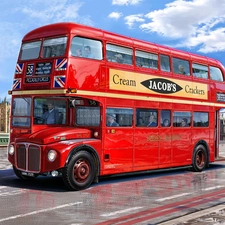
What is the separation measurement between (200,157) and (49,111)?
6.90 metres

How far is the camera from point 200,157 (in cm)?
1532

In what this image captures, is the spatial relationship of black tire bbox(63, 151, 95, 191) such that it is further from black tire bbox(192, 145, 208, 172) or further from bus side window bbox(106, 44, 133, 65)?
black tire bbox(192, 145, 208, 172)

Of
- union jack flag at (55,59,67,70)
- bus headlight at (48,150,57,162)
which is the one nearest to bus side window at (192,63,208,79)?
union jack flag at (55,59,67,70)

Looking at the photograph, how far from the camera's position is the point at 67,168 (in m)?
9.68

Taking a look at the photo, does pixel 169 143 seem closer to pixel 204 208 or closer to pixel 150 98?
pixel 150 98

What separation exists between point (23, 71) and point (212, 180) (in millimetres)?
6416

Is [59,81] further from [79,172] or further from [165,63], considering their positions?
[165,63]

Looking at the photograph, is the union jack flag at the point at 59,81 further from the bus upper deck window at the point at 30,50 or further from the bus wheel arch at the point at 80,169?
the bus wheel arch at the point at 80,169

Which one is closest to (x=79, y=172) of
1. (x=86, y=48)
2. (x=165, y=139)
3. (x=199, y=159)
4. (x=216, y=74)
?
(x=86, y=48)

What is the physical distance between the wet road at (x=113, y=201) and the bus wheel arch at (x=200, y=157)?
6.18 ft

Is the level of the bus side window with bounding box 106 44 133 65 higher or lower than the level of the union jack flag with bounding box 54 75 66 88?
higher

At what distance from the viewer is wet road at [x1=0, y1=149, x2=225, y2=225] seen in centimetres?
695

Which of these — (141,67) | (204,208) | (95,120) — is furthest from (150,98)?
(204,208)

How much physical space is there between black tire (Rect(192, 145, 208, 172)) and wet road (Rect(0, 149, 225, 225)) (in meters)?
1.89
